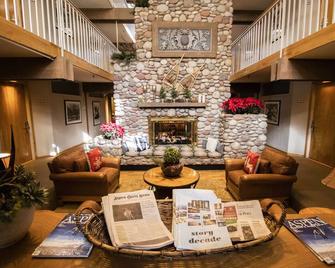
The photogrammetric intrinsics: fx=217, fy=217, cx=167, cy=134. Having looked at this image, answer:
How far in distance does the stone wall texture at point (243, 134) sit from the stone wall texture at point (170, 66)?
25.7 inches

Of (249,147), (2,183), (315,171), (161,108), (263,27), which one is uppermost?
(263,27)

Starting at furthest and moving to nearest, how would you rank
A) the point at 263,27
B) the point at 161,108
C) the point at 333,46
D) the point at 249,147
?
the point at 161,108
the point at 249,147
the point at 263,27
the point at 333,46

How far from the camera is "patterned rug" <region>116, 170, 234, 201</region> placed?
12.8ft

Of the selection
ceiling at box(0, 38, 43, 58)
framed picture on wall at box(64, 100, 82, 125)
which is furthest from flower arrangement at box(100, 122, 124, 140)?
ceiling at box(0, 38, 43, 58)

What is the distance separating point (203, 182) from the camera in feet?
14.1

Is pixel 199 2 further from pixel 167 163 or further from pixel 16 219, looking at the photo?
pixel 16 219

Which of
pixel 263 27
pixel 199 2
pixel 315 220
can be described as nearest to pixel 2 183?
pixel 315 220

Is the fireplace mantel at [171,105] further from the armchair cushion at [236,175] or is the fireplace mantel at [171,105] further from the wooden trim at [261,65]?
the armchair cushion at [236,175]

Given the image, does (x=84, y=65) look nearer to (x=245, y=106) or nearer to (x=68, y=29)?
(x=68, y=29)

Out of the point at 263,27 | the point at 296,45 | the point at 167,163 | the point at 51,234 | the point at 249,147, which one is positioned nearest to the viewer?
the point at 51,234

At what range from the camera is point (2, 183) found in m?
0.94

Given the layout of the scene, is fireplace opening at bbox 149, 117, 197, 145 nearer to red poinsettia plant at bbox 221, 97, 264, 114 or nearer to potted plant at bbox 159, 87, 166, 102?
potted plant at bbox 159, 87, 166, 102

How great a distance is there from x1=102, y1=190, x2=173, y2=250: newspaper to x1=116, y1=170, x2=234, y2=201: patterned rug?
2822mm

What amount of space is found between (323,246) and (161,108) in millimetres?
5093
